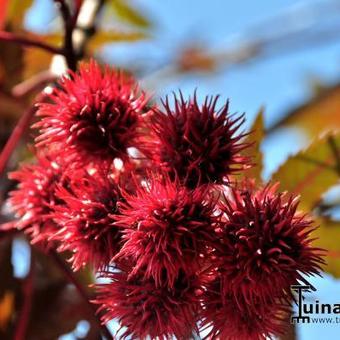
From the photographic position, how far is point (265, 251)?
1.00 metres

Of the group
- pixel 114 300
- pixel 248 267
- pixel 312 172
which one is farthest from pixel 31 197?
pixel 312 172

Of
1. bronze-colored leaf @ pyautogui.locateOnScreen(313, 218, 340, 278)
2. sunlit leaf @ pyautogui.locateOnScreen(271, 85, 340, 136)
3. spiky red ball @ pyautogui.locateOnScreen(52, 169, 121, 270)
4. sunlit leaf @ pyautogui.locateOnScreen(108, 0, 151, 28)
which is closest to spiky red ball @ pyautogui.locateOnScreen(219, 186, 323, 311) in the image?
spiky red ball @ pyautogui.locateOnScreen(52, 169, 121, 270)

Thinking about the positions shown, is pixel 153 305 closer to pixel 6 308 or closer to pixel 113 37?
pixel 6 308

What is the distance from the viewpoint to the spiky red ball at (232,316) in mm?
1021

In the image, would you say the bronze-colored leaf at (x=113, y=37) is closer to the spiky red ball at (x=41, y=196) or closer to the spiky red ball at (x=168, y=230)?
the spiky red ball at (x=41, y=196)

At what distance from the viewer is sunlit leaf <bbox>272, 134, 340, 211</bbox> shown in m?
1.37

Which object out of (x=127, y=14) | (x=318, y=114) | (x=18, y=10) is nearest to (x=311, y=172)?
(x=18, y=10)

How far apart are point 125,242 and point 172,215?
0.07 metres

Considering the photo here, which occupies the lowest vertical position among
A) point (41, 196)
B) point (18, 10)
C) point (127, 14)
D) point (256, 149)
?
point (41, 196)

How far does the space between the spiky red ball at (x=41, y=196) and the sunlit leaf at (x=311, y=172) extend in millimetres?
346

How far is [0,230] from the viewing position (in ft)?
4.28

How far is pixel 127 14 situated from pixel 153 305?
5.59ft

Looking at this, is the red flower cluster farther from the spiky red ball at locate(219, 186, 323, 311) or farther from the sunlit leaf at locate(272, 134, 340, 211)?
the sunlit leaf at locate(272, 134, 340, 211)

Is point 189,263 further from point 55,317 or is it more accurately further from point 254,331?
point 55,317
